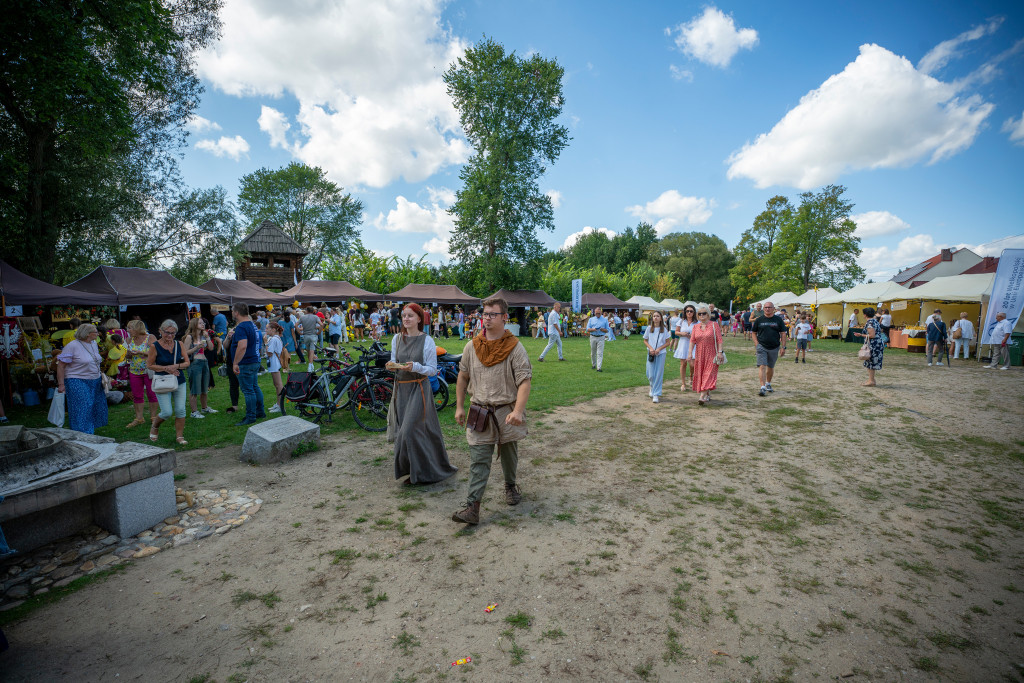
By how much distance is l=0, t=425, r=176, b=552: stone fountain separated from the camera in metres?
3.14

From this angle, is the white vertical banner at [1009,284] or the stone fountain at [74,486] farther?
the white vertical banner at [1009,284]

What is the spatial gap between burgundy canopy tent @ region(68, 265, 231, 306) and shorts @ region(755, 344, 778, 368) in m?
16.2

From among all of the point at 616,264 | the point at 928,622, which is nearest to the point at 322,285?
the point at 928,622

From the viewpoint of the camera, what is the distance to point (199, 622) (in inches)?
106

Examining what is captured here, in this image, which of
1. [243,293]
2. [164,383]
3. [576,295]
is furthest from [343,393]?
[576,295]

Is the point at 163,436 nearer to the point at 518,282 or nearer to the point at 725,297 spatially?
the point at 518,282

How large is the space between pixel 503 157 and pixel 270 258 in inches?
807

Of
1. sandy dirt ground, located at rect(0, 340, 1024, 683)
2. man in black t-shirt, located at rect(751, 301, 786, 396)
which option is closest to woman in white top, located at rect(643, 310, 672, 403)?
man in black t-shirt, located at rect(751, 301, 786, 396)

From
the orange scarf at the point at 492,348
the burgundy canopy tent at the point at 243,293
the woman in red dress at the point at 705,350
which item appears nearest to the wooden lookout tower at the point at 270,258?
the burgundy canopy tent at the point at 243,293

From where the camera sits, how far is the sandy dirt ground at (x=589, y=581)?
2373 mm

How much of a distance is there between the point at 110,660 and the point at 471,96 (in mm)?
34560

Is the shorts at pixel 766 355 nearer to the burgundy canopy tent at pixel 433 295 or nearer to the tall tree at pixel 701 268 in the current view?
the burgundy canopy tent at pixel 433 295

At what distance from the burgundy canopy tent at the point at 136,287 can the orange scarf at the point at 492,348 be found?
43.0 ft

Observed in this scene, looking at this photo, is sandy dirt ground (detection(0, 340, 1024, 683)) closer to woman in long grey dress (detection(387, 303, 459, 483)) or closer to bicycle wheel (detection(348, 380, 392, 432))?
woman in long grey dress (detection(387, 303, 459, 483))
